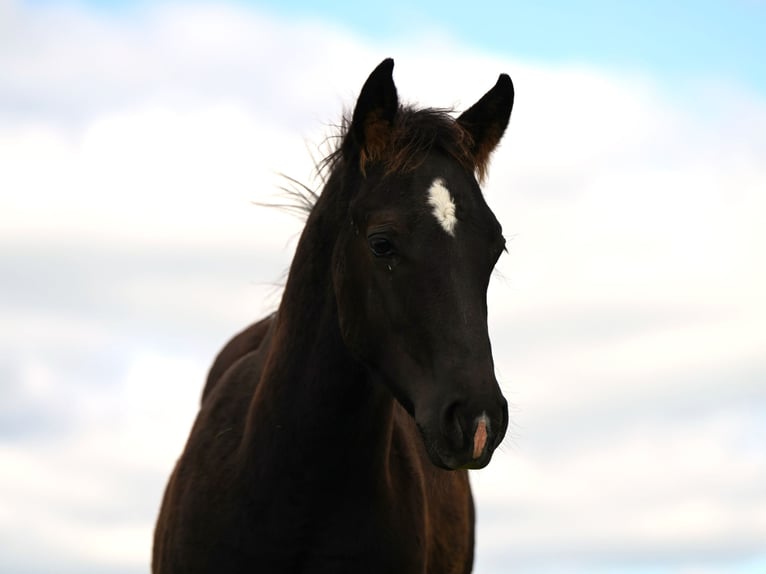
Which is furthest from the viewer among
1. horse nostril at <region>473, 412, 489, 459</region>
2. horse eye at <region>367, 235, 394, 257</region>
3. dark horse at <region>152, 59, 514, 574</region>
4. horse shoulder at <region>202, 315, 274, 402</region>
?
horse shoulder at <region>202, 315, 274, 402</region>

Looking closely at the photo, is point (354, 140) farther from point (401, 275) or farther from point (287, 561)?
Result: point (287, 561)

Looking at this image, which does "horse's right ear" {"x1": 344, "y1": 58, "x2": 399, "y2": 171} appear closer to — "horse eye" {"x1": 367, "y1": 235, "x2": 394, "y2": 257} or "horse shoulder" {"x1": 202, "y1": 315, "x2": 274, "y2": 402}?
"horse eye" {"x1": 367, "y1": 235, "x2": 394, "y2": 257}

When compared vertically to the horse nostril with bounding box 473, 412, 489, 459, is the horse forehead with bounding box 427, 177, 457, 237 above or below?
above

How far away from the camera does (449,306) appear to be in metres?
5.80

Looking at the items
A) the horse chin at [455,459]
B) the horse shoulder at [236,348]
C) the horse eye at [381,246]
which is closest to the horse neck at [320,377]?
the horse eye at [381,246]

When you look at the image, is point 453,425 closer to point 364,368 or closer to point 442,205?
point 364,368

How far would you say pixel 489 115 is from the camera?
6863mm

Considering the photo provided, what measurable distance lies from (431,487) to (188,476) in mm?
1396

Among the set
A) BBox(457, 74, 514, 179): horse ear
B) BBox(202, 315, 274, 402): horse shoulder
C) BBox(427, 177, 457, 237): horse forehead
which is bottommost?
BBox(427, 177, 457, 237): horse forehead

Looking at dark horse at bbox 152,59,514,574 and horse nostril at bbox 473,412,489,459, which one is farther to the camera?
dark horse at bbox 152,59,514,574

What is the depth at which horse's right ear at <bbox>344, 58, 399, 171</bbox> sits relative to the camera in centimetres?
635

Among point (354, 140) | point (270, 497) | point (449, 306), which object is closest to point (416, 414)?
point (449, 306)

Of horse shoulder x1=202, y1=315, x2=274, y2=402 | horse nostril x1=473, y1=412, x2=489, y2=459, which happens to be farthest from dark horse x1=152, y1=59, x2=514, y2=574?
horse shoulder x1=202, y1=315, x2=274, y2=402

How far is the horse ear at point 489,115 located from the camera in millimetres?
6809
